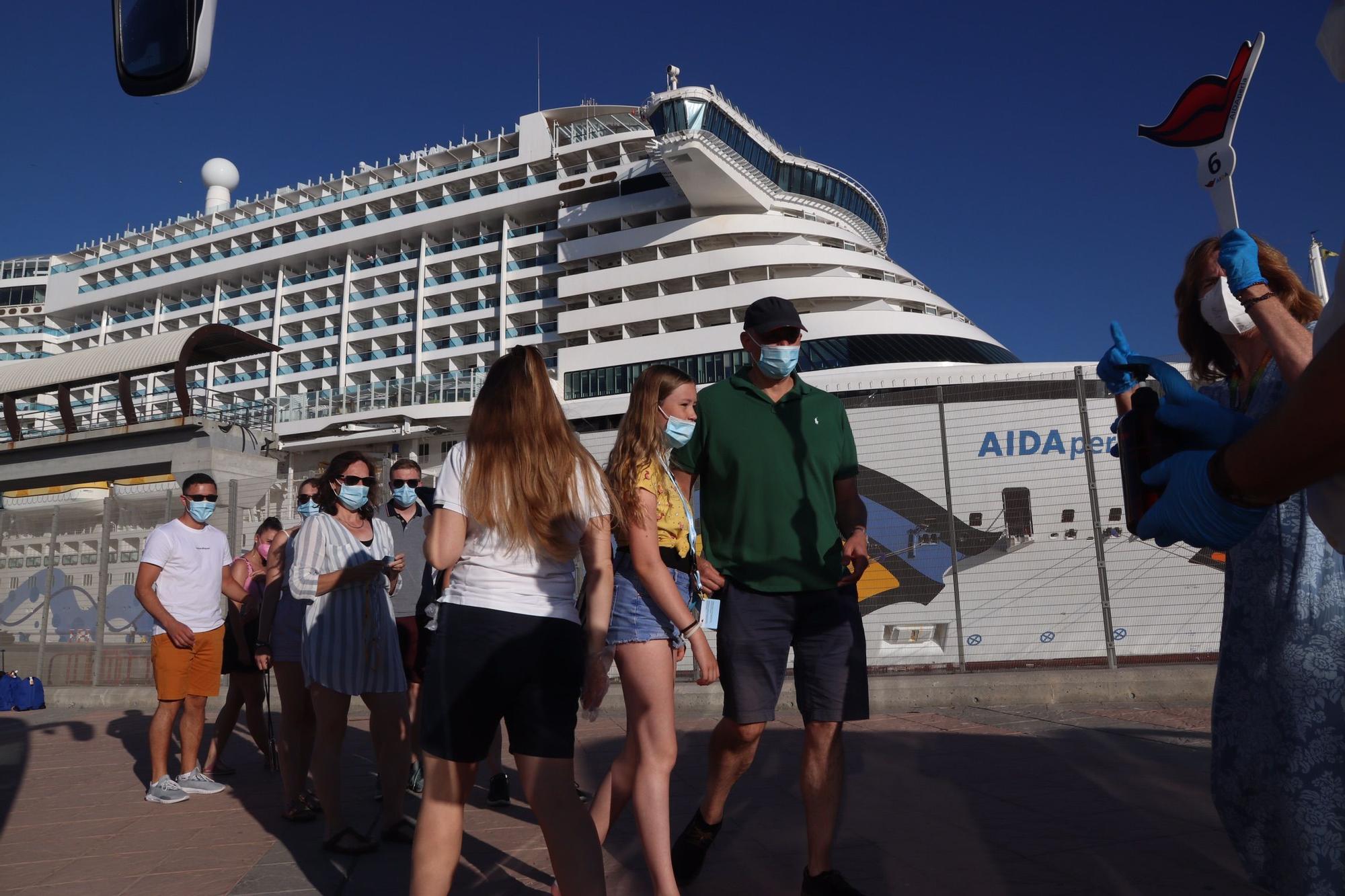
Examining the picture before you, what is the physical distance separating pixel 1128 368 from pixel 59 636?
1146 cm

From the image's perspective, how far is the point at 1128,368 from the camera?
188 cm

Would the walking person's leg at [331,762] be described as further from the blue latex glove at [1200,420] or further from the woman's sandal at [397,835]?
the blue latex glove at [1200,420]

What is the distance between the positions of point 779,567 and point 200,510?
12.3ft

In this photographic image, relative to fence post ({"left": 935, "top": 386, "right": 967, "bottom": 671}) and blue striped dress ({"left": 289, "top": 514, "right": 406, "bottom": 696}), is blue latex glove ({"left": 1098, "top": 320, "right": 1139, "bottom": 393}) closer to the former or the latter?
blue striped dress ({"left": 289, "top": 514, "right": 406, "bottom": 696})

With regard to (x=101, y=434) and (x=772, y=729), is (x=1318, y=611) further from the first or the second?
(x=101, y=434)

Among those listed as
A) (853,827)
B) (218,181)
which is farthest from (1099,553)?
(218,181)

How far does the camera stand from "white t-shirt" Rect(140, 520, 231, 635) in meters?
5.02

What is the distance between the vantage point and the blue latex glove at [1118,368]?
1.94 meters

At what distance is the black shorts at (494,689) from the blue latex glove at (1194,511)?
1548 millimetres

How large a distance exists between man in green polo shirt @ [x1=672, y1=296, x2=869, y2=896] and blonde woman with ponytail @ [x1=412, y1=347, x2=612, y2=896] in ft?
2.01

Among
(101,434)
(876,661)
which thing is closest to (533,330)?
(101,434)

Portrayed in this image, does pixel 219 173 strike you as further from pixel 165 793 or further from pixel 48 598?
pixel 165 793

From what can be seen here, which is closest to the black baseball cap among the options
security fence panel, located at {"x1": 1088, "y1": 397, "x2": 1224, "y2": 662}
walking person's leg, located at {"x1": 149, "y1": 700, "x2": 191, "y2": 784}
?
walking person's leg, located at {"x1": 149, "y1": 700, "x2": 191, "y2": 784}

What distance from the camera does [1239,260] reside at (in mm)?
1733
